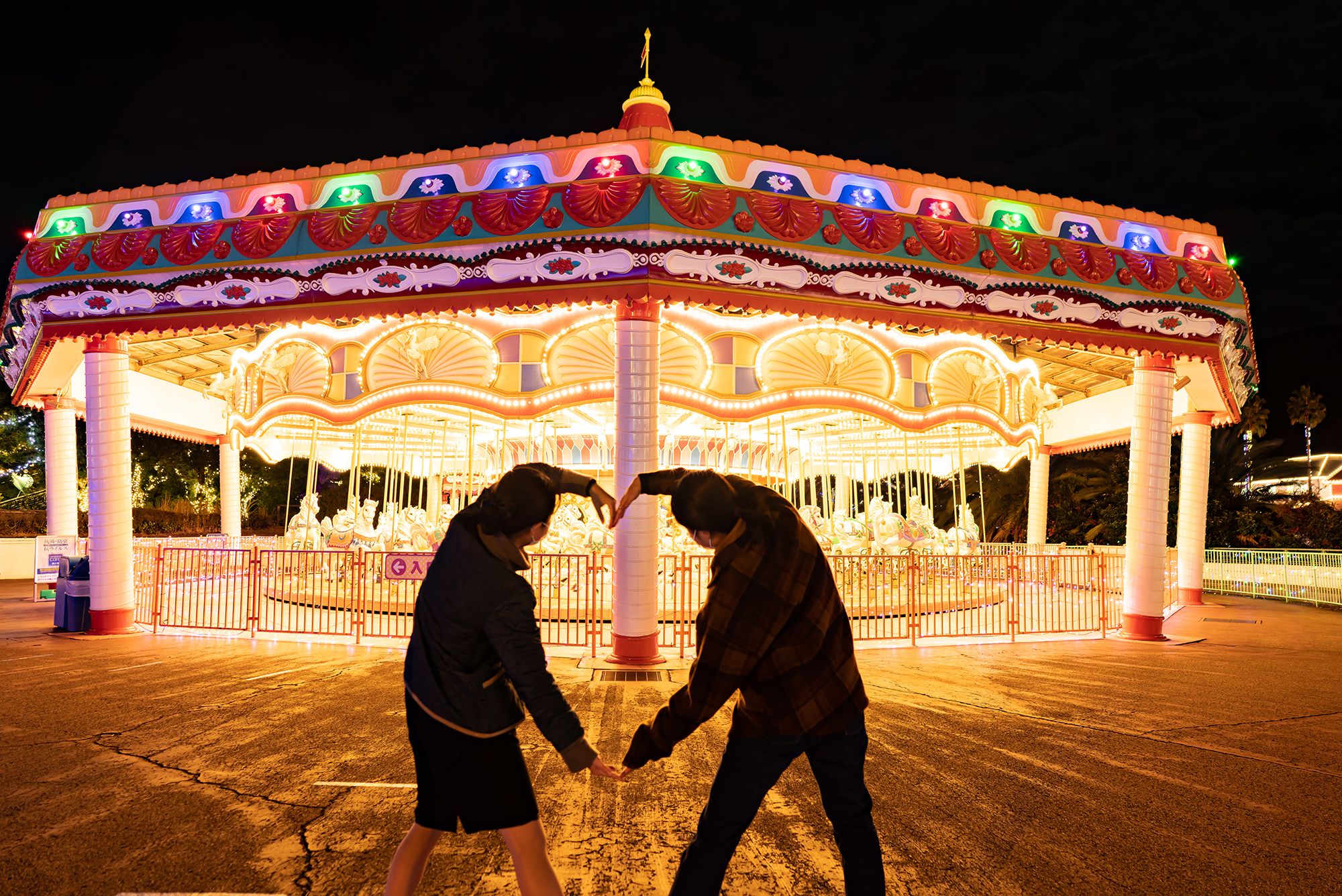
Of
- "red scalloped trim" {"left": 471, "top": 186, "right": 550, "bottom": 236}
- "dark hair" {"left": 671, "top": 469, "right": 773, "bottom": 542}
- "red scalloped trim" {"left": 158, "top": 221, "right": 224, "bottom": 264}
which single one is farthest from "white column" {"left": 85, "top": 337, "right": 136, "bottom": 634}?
"dark hair" {"left": 671, "top": 469, "right": 773, "bottom": 542}

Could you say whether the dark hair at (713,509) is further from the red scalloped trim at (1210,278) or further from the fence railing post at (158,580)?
the red scalloped trim at (1210,278)

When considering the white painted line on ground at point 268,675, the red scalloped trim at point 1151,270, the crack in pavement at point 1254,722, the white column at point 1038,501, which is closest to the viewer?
the crack in pavement at point 1254,722

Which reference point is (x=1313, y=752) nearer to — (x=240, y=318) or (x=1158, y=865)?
(x=1158, y=865)

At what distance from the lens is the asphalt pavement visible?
10.6 ft

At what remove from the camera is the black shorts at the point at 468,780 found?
2.34 metres

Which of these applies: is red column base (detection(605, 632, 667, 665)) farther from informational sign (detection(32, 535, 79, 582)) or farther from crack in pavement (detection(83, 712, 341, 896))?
informational sign (detection(32, 535, 79, 582))

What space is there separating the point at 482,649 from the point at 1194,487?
49.8 ft

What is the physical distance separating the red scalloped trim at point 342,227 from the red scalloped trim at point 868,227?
16.0 ft

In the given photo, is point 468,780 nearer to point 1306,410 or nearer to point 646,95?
point 646,95

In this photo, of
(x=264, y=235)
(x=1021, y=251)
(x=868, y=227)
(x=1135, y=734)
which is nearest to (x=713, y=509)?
(x=1135, y=734)

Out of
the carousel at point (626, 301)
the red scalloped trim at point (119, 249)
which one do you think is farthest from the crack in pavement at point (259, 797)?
the red scalloped trim at point (119, 249)

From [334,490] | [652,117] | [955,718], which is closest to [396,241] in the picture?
[652,117]

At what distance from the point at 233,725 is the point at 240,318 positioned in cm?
498

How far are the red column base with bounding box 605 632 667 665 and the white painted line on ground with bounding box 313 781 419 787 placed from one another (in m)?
3.54
